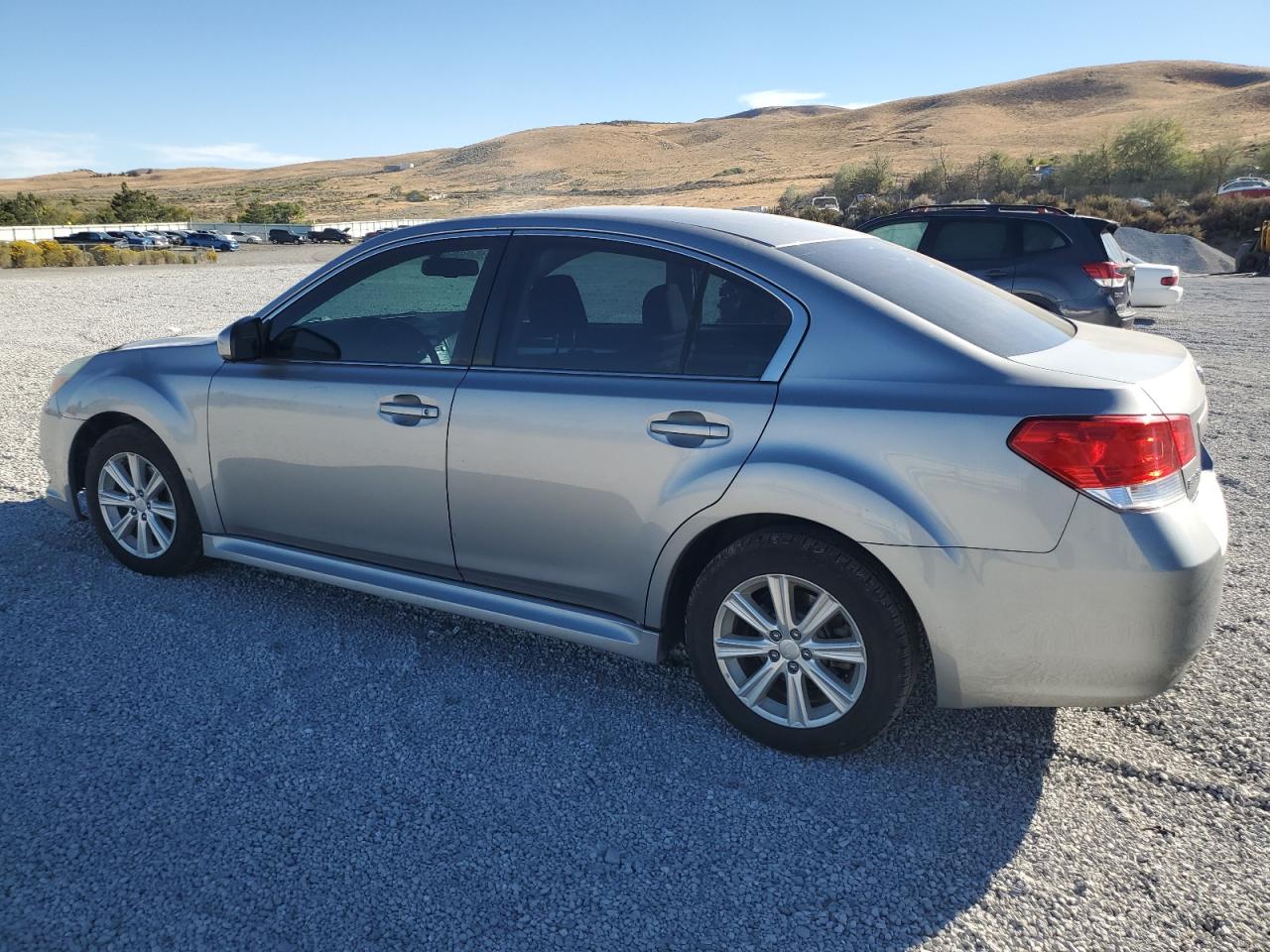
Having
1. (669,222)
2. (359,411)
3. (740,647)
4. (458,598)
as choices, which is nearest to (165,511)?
(359,411)

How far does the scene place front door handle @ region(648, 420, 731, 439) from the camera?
309 centimetres

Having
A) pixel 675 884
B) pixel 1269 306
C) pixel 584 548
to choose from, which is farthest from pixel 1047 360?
pixel 1269 306

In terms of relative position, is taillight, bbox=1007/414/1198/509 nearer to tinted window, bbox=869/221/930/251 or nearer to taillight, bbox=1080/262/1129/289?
taillight, bbox=1080/262/1129/289

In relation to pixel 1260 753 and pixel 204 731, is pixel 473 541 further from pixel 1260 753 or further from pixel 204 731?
pixel 1260 753

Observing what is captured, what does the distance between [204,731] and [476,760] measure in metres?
0.94

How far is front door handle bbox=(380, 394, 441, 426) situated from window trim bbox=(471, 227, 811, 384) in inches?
9.2

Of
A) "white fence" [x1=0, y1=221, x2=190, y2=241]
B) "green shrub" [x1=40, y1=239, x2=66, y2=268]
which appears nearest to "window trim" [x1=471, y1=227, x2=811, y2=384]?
"green shrub" [x1=40, y1=239, x2=66, y2=268]

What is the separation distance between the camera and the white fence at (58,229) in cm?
5253

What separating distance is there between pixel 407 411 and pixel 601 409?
0.84 m

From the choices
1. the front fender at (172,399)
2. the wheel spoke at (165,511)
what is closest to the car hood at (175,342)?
the front fender at (172,399)

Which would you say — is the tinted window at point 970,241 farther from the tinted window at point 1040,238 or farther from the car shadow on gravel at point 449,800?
the car shadow on gravel at point 449,800

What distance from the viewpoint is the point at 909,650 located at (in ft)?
9.65

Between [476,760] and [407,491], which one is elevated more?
[407,491]

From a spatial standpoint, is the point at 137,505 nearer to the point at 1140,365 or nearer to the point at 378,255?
the point at 378,255
